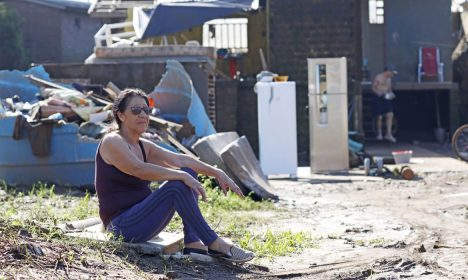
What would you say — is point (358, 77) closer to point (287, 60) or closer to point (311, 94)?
point (287, 60)

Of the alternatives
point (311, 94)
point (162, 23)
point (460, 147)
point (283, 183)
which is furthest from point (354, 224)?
point (162, 23)

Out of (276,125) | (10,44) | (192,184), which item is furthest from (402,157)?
(10,44)

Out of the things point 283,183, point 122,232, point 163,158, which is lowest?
point 283,183

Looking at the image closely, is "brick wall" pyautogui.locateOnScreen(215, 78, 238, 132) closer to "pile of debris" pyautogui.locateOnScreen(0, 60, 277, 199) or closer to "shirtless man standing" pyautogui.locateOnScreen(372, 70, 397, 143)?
"shirtless man standing" pyautogui.locateOnScreen(372, 70, 397, 143)

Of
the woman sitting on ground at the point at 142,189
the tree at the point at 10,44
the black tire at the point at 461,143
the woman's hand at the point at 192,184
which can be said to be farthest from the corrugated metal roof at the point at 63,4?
the woman's hand at the point at 192,184

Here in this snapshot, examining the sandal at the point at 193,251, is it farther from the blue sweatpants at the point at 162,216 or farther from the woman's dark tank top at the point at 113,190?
the woman's dark tank top at the point at 113,190

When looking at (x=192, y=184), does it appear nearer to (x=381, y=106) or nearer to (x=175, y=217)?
(x=175, y=217)

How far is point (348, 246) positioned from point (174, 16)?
13.2 m

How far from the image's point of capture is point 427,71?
26.5 metres

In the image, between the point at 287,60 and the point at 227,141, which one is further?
the point at 287,60

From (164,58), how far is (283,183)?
3.64 meters

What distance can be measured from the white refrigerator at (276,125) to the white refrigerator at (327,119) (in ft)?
2.30

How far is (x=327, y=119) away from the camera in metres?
17.0

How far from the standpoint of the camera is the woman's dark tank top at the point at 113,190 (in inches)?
279
